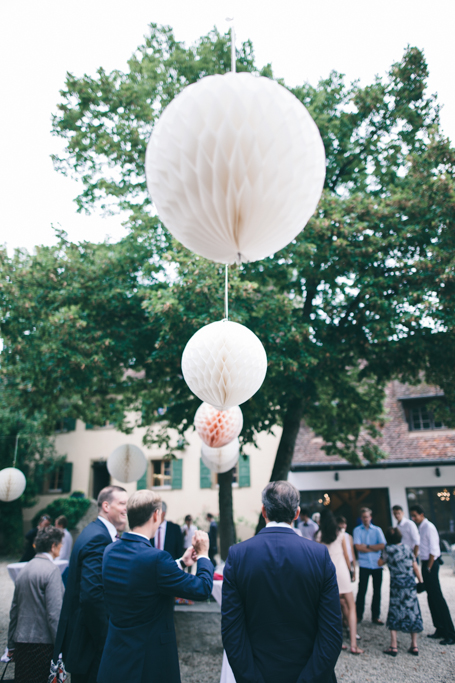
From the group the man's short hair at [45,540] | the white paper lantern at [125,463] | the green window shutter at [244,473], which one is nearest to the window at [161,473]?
the green window shutter at [244,473]

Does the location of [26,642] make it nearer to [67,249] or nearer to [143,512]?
[143,512]

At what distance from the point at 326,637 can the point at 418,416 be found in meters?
16.2

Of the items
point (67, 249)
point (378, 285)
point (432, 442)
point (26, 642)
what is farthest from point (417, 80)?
point (432, 442)

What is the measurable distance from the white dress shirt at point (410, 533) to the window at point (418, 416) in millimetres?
10224

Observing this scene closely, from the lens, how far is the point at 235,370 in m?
3.35

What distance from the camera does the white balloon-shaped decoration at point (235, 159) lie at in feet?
5.82

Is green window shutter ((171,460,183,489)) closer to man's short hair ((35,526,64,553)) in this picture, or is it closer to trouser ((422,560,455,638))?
trouser ((422,560,455,638))

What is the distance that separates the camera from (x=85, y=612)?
2.93 meters

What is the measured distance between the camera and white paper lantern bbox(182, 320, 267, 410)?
3350 millimetres

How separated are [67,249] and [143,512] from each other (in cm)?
729

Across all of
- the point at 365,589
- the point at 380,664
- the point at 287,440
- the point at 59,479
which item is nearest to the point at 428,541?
the point at 365,589

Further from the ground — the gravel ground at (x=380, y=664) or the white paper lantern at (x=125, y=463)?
the white paper lantern at (x=125, y=463)

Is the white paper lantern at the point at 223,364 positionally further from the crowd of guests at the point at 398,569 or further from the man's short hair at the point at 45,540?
the crowd of guests at the point at 398,569

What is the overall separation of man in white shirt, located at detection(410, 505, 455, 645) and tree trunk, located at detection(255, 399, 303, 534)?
10.1ft
